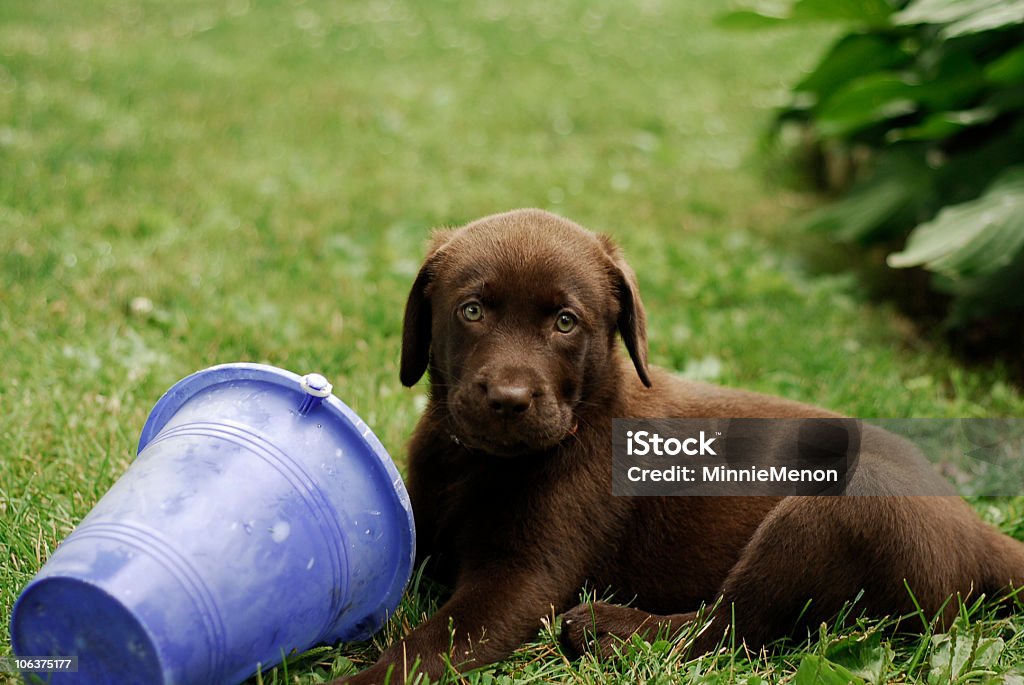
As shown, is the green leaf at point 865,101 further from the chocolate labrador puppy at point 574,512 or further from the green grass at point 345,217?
the chocolate labrador puppy at point 574,512

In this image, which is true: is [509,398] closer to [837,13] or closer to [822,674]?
[822,674]

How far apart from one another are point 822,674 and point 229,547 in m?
1.49

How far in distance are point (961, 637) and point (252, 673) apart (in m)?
1.88

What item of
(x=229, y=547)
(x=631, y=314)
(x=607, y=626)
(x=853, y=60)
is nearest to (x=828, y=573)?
(x=607, y=626)

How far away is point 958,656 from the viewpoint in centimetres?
275

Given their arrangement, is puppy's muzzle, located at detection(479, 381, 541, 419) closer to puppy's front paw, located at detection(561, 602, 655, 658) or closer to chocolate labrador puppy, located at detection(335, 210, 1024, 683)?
chocolate labrador puppy, located at detection(335, 210, 1024, 683)

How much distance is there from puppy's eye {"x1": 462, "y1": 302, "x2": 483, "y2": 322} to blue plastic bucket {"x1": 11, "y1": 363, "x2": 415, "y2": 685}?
1.58 feet

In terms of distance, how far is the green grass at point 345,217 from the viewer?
373 centimetres

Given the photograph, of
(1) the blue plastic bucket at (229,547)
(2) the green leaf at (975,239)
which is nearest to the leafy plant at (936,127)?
(2) the green leaf at (975,239)

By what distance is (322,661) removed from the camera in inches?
106

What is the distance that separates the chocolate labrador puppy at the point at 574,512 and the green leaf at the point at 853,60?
3.41 meters

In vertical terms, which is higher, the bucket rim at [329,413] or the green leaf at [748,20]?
the green leaf at [748,20]

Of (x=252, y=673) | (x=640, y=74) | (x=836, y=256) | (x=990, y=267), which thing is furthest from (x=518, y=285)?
(x=640, y=74)

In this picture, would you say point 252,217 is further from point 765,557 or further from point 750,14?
point 765,557
